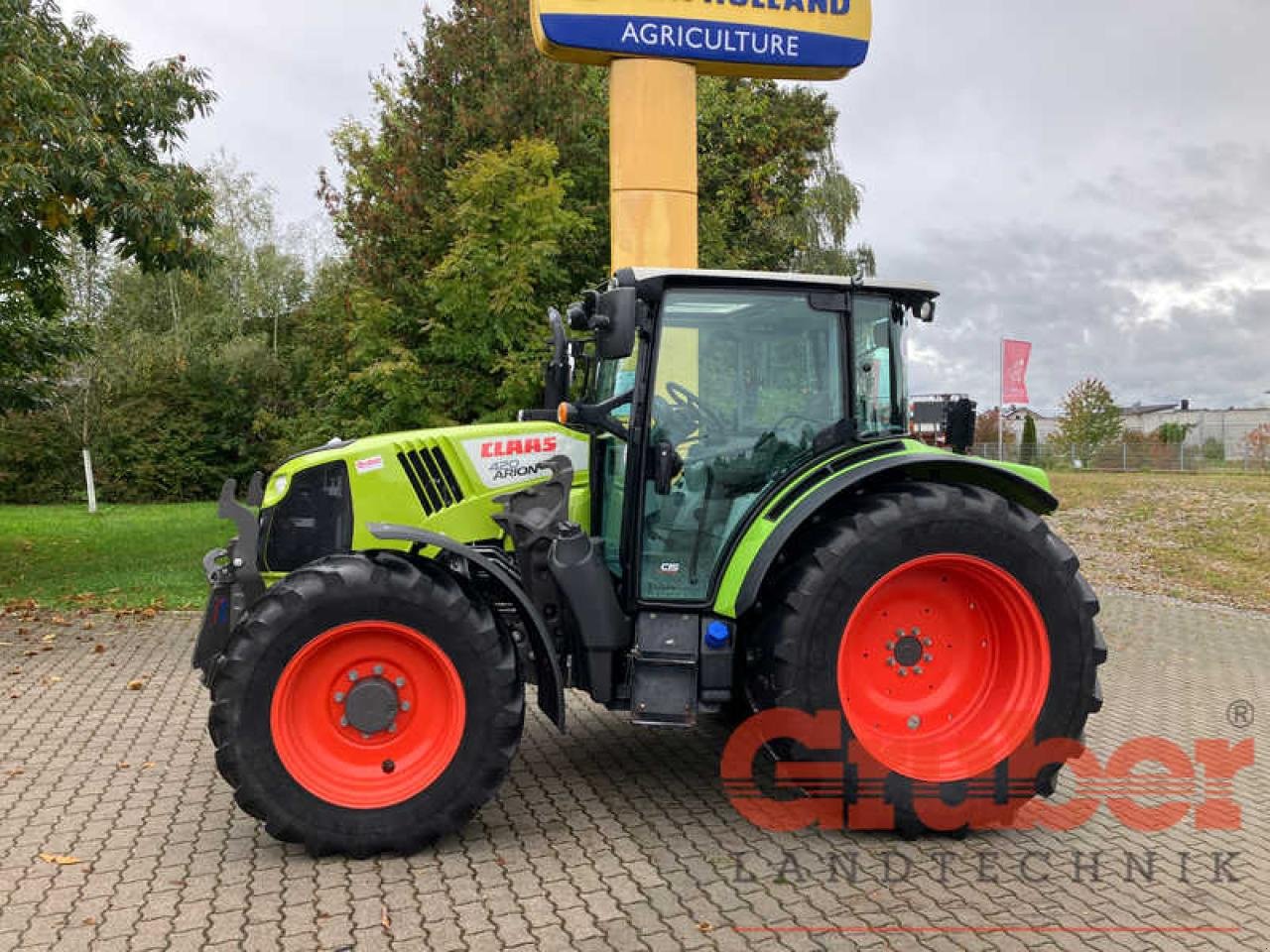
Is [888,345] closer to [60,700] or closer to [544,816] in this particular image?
[544,816]

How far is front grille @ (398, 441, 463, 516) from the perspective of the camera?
462 cm

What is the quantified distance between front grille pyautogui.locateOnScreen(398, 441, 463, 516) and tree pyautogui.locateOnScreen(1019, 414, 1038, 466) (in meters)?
32.4

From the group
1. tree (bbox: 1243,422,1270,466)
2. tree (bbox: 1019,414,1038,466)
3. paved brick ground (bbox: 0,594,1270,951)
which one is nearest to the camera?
paved brick ground (bbox: 0,594,1270,951)

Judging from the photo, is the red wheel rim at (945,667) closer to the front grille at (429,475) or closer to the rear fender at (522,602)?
the rear fender at (522,602)

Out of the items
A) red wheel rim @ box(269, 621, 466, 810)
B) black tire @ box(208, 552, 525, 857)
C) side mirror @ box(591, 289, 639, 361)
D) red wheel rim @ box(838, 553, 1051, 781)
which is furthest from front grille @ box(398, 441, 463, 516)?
red wheel rim @ box(838, 553, 1051, 781)

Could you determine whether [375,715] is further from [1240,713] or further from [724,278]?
[1240,713]

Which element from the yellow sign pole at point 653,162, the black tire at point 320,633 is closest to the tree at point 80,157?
the yellow sign pole at point 653,162

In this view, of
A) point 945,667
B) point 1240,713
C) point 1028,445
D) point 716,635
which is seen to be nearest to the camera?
point 716,635

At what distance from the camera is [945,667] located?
178 inches

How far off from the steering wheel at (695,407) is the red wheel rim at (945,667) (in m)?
0.97

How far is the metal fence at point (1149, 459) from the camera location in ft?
97.3

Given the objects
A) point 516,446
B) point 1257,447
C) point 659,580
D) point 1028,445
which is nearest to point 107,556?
point 516,446

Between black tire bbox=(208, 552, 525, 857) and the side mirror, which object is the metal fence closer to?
the side mirror

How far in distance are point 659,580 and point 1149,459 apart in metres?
31.3
